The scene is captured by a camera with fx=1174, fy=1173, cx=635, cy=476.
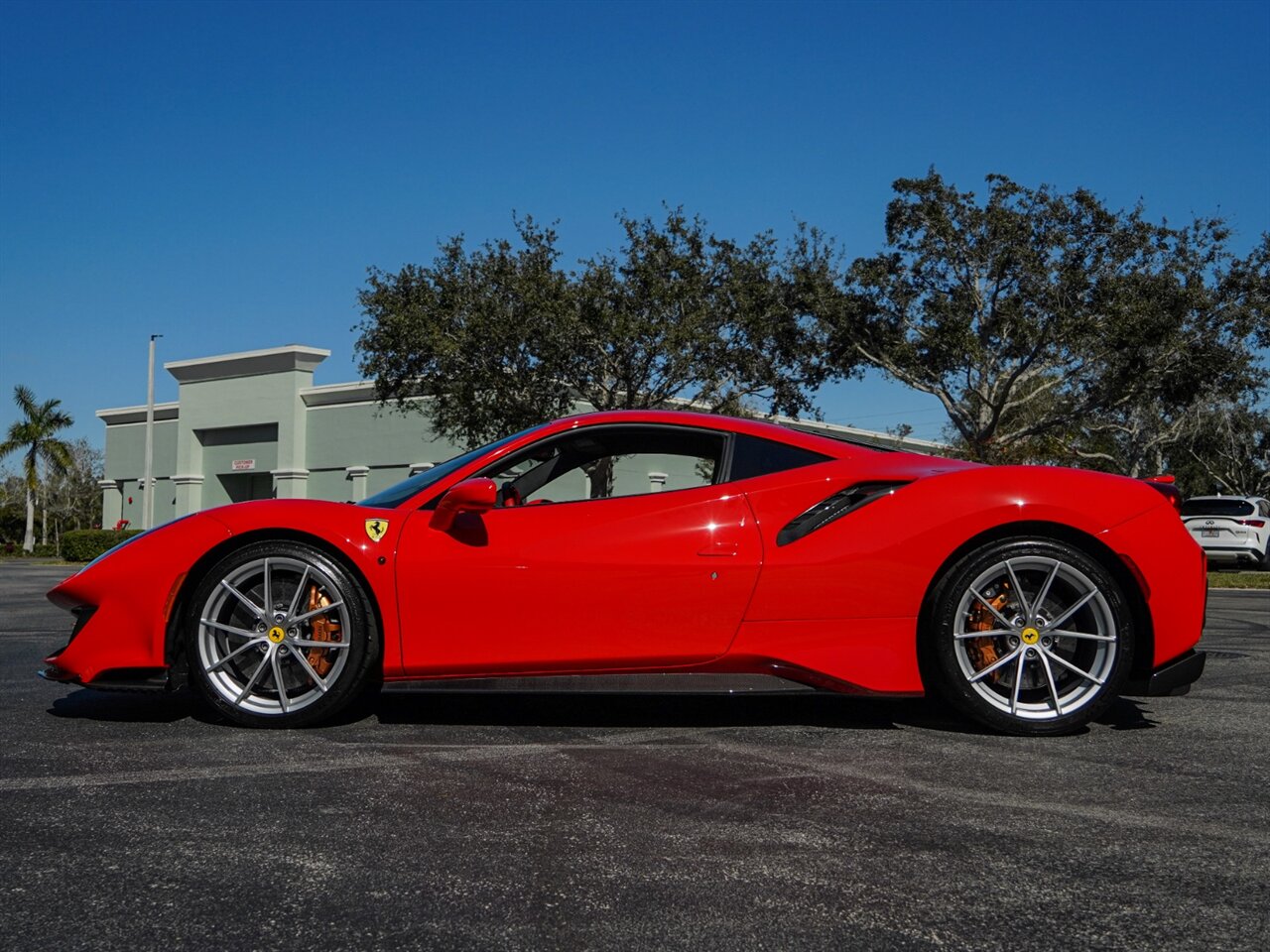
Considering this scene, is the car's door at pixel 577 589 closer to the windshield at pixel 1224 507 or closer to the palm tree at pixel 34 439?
the windshield at pixel 1224 507

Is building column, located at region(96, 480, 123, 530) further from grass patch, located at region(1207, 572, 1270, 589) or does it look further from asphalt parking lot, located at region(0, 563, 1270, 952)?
asphalt parking lot, located at region(0, 563, 1270, 952)

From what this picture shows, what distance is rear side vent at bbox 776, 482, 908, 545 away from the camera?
15.1 ft

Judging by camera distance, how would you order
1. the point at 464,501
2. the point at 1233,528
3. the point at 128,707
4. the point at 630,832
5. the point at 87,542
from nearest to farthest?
the point at 630,832 → the point at 464,501 → the point at 128,707 → the point at 1233,528 → the point at 87,542

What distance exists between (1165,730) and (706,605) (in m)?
1.91

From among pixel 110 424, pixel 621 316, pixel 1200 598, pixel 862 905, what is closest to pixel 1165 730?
pixel 1200 598

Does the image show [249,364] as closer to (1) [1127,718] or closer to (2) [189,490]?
(2) [189,490]

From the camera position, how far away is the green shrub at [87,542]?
32688 millimetres

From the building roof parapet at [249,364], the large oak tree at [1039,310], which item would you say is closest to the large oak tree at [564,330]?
the large oak tree at [1039,310]

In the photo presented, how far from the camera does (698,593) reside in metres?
4.48

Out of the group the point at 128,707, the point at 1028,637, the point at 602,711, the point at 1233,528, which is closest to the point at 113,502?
the point at 1233,528

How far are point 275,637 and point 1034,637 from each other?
296 cm

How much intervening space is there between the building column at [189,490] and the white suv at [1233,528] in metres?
36.0

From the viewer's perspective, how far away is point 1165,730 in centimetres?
466

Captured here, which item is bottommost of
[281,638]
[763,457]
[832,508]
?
[281,638]
